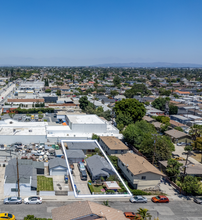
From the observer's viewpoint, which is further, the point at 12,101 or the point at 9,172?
the point at 12,101

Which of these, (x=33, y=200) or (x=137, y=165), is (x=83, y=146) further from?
(x=33, y=200)

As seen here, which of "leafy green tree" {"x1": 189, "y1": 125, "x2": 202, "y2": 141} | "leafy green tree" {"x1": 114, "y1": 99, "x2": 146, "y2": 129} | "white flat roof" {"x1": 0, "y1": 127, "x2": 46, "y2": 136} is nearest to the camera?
"white flat roof" {"x1": 0, "y1": 127, "x2": 46, "y2": 136}

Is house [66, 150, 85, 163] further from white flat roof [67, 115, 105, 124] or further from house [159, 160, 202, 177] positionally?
white flat roof [67, 115, 105, 124]

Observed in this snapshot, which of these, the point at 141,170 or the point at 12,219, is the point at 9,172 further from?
the point at 141,170

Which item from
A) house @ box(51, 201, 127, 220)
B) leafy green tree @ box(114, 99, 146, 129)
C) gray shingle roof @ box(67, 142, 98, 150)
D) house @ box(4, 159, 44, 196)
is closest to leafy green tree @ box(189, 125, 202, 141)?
leafy green tree @ box(114, 99, 146, 129)

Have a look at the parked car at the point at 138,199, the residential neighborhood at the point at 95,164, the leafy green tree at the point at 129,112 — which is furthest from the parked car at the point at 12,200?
the leafy green tree at the point at 129,112

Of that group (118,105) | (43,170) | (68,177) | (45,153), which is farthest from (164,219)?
(118,105)

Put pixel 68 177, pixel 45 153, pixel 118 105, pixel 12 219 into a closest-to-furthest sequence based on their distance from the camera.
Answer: pixel 12 219
pixel 68 177
pixel 45 153
pixel 118 105
